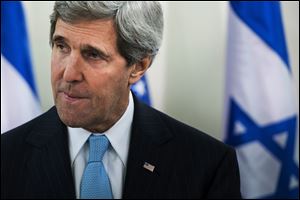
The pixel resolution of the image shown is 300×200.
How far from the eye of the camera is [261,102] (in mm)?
1619

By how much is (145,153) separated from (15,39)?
2.39 ft

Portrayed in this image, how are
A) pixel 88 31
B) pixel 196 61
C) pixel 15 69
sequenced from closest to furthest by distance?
pixel 88 31, pixel 15 69, pixel 196 61

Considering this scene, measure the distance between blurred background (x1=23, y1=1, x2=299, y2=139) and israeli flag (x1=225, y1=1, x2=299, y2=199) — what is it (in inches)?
7.0

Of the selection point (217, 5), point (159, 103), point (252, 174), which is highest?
point (217, 5)

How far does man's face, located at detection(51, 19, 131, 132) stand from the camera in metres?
0.79

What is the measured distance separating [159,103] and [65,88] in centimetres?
99

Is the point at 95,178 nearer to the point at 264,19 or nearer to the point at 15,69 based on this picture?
the point at 15,69

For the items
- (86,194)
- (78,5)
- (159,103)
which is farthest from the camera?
(159,103)

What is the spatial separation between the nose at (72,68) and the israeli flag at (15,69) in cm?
67

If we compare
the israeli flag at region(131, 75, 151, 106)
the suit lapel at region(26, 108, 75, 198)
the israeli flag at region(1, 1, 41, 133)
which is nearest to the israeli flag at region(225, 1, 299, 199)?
the israeli flag at region(131, 75, 151, 106)

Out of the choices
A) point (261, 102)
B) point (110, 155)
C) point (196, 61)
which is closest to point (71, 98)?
point (110, 155)

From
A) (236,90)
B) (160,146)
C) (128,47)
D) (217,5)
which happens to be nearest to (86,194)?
(160,146)

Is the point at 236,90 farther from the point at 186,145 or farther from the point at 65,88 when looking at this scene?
the point at 65,88

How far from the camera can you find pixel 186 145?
0.98 meters
